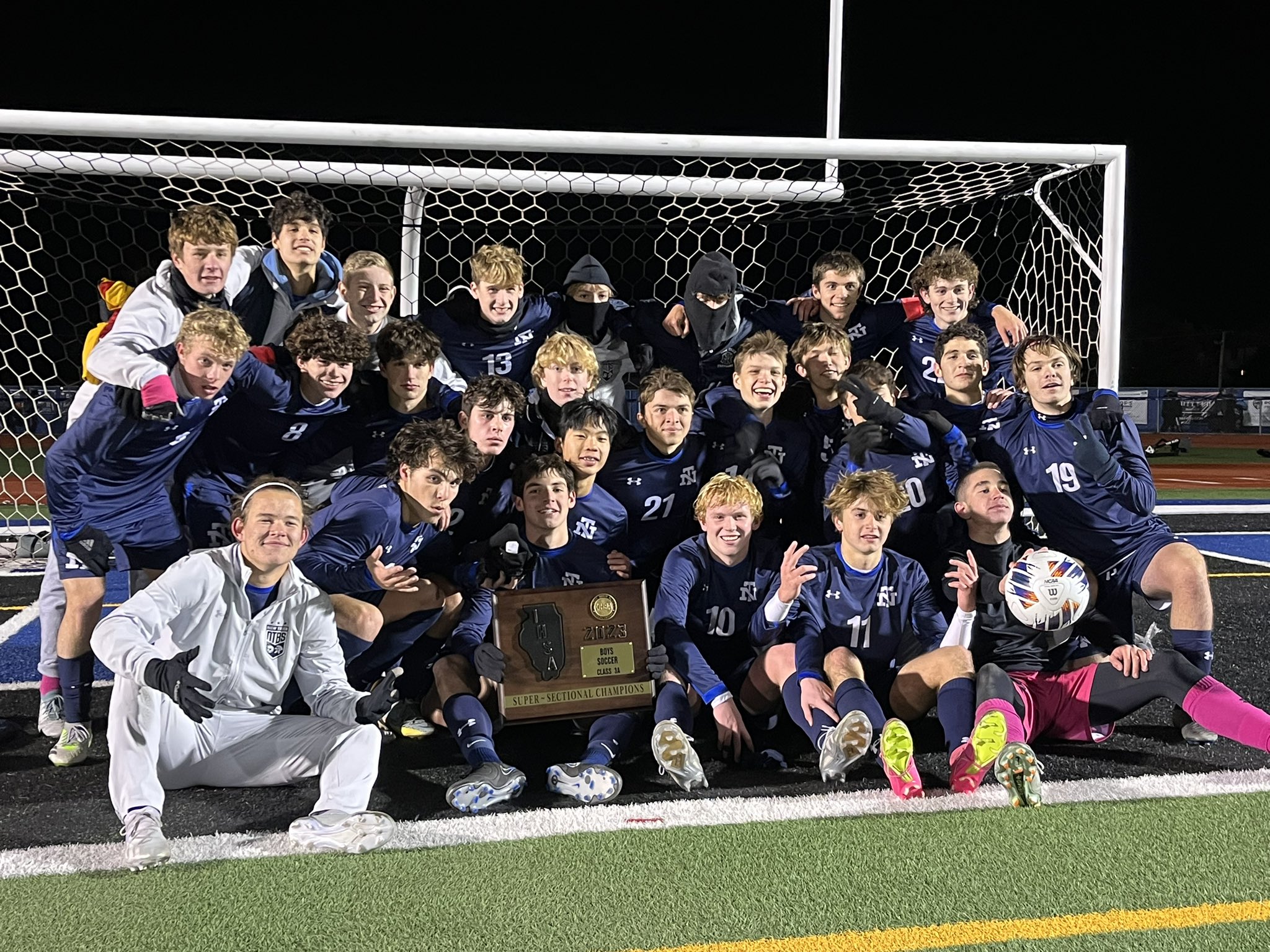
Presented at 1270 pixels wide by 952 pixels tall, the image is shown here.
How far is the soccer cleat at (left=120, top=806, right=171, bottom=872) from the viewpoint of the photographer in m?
2.48

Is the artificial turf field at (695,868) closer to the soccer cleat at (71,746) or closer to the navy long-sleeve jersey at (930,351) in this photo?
the soccer cleat at (71,746)

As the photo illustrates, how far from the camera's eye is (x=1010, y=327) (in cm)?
423

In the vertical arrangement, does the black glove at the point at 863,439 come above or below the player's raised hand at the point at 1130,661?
above

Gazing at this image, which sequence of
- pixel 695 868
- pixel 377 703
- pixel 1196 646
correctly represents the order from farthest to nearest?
pixel 1196 646
pixel 377 703
pixel 695 868

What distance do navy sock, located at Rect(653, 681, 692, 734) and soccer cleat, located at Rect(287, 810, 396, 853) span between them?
98cm

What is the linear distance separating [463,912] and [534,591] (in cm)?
125

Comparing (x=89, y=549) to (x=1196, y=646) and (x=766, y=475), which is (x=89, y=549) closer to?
(x=766, y=475)

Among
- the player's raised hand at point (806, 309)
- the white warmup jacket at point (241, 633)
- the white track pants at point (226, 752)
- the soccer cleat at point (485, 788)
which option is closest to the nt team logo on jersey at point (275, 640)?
the white warmup jacket at point (241, 633)

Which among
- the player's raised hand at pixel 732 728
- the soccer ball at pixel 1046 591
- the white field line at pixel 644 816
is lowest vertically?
the white field line at pixel 644 816

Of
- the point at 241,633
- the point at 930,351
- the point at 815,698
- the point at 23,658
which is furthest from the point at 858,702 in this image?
Answer: the point at 23,658

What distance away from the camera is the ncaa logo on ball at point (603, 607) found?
338 cm

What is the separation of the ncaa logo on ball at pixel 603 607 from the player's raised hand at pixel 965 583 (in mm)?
1210

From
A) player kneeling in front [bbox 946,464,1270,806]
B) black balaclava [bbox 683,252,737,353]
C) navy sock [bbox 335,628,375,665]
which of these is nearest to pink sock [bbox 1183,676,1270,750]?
player kneeling in front [bbox 946,464,1270,806]

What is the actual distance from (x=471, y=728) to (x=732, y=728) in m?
0.86
